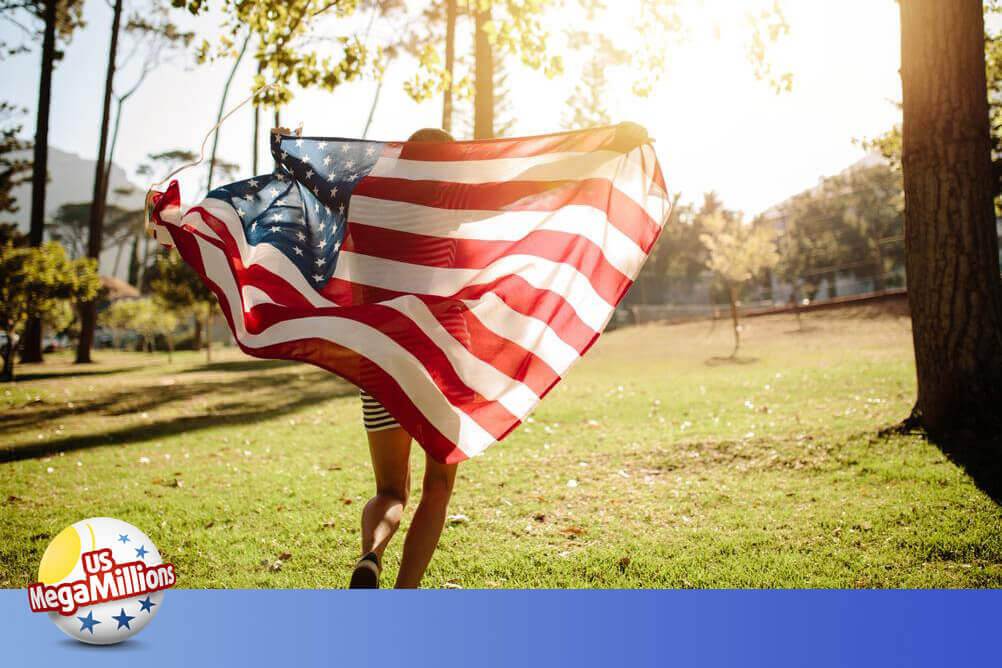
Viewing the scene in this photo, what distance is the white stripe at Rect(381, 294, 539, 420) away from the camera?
2957mm

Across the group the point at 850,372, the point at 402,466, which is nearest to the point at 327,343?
the point at 402,466

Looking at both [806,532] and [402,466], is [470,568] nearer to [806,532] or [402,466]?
[402,466]

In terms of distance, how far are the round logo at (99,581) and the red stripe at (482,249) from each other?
1.63 m

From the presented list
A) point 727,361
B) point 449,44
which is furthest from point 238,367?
point 727,361

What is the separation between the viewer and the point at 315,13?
753 cm

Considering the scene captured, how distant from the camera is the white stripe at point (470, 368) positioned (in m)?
2.96

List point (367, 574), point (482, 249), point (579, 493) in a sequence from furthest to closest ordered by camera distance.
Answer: point (579, 493) < point (482, 249) < point (367, 574)

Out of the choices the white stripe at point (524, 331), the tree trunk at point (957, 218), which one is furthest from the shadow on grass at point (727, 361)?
the white stripe at point (524, 331)

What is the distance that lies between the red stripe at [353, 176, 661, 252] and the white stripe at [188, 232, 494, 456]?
928 millimetres

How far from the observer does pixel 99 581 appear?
288cm

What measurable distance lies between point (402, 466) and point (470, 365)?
1.70 ft

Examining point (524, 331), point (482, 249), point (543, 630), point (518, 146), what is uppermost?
point (518, 146)

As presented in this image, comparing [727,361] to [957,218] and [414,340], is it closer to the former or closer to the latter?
[957,218]

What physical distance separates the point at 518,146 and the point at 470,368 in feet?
4.96
